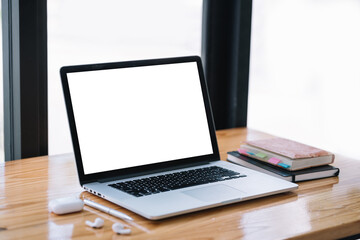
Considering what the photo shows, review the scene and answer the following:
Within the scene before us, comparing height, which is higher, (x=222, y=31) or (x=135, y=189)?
(x=222, y=31)

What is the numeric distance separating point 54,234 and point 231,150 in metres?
0.75

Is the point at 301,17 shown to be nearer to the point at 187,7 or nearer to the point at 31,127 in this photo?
the point at 187,7

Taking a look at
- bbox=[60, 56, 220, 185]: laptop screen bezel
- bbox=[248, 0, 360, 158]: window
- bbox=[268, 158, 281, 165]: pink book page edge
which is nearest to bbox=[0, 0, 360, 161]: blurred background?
bbox=[248, 0, 360, 158]: window

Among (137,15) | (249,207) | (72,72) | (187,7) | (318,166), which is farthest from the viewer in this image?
(187,7)

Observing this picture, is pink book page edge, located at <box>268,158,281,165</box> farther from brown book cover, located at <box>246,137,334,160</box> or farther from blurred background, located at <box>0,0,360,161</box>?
blurred background, located at <box>0,0,360,161</box>

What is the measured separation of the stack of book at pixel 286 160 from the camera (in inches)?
53.7

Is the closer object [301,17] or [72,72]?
[72,72]

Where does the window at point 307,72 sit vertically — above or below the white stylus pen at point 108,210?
above

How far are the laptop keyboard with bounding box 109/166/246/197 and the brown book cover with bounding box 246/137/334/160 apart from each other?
149 millimetres

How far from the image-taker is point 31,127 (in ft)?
5.18

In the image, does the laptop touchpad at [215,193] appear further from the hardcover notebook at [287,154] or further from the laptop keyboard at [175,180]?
the hardcover notebook at [287,154]

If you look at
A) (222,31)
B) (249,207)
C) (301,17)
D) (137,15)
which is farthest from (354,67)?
(249,207)

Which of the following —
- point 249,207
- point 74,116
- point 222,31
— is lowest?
point 249,207

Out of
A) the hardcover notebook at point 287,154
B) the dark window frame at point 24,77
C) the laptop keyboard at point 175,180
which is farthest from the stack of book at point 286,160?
the dark window frame at point 24,77
